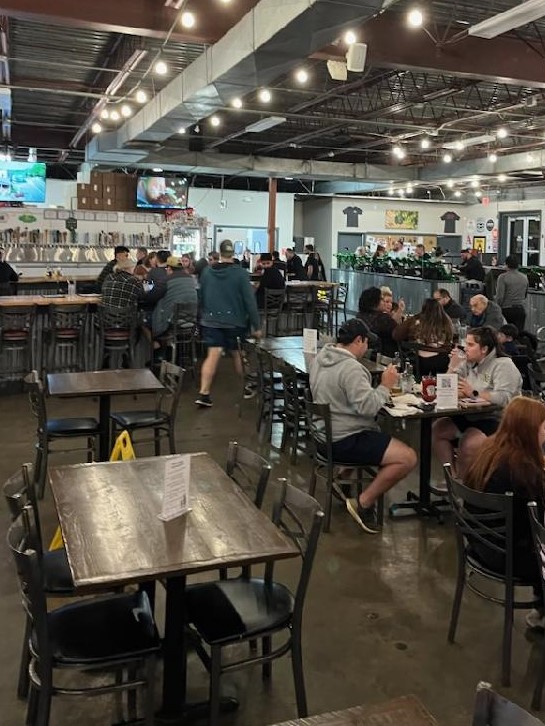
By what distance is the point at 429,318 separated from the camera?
5723mm

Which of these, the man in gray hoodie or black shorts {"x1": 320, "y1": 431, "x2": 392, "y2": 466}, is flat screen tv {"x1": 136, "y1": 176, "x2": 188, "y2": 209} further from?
black shorts {"x1": 320, "y1": 431, "x2": 392, "y2": 466}

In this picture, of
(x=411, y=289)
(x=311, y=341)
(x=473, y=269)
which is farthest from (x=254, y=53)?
(x=473, y=269)

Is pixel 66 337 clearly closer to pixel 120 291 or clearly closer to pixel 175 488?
pixel 120 291

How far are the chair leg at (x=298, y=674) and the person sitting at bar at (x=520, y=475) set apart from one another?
3.02ft

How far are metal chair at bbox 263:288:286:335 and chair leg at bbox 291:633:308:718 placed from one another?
8.09 meters

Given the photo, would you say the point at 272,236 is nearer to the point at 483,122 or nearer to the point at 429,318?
the point at 483,122

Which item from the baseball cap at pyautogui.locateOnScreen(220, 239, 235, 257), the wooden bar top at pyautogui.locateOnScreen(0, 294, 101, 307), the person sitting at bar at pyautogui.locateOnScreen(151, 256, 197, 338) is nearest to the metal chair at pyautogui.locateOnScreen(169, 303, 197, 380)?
the person sitting at bar at pyautogui.locateOnScreen(151, 256, 197, 338)

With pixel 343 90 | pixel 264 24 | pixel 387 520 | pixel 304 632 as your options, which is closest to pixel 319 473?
pixel 387 520

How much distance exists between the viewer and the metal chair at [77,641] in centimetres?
214

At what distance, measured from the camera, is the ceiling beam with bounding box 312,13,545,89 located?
243 inches

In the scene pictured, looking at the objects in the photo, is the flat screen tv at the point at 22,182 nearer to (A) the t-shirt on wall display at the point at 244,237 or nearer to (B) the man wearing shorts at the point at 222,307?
(A) the t-shirt on wall display at the point at 244,237

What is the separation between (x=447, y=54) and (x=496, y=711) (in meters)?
6.26

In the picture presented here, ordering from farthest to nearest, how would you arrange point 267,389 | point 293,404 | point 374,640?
1. point 267,389
2. point 293,404
3. point 374,640

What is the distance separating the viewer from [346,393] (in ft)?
13.4
